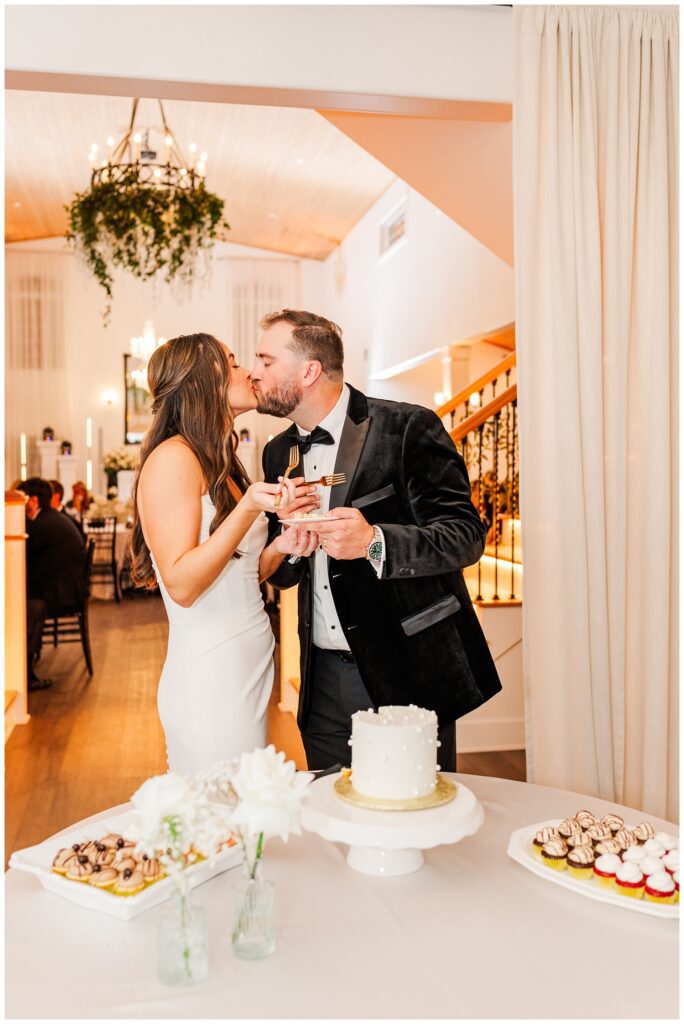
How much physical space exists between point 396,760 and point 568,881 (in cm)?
38

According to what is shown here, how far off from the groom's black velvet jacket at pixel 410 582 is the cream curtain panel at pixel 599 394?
1.68 ft

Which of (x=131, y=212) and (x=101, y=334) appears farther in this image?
(x=101, y=334)

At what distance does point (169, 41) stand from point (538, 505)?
1979 mm

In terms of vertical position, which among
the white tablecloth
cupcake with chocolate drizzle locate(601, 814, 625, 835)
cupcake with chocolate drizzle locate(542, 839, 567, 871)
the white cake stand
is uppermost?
the white cake stand

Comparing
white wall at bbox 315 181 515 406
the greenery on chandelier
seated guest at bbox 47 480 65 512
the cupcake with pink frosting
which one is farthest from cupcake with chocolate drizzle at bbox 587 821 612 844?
the greenery on chandelier

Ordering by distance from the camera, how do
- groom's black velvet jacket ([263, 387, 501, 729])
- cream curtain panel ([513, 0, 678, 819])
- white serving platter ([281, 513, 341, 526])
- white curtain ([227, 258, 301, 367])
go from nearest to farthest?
white serving platter ([281, 513, 341, 526])
groom's black velvet jacket ([263, 387, 501, 729])
cream curtain panel ([513, 0, 678, 819])
white curtain ([227, 258, 301, 367])

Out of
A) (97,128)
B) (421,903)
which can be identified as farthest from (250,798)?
(97,128)

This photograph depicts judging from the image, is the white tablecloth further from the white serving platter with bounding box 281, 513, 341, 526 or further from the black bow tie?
the black bow tie

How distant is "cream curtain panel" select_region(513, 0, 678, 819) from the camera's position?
3115 millimetres

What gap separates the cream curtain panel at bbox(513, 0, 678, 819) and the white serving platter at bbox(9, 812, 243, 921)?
1.73 metres

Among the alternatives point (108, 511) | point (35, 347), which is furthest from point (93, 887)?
point (35, 347)

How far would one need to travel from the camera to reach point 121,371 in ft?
56.6

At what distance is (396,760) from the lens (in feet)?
5.49

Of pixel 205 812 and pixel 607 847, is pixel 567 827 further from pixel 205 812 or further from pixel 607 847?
pixel 205 812
